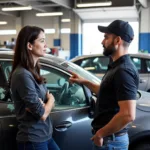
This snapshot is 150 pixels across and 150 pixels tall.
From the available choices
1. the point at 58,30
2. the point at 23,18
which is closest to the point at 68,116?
the point at 58,30

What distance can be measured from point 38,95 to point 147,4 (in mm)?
15909

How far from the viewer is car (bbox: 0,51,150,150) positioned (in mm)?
2582

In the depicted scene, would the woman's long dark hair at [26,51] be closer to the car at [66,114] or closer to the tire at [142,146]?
the car at [66,114]

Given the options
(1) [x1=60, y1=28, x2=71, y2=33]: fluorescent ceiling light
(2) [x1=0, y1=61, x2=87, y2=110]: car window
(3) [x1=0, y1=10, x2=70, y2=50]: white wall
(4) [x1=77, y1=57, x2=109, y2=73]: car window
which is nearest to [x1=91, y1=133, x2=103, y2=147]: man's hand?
(2) [x1=0, y1=61, x2=87, y2=110]: car window

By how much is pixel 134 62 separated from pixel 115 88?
15.6 feet

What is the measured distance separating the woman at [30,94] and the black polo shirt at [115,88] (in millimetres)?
397

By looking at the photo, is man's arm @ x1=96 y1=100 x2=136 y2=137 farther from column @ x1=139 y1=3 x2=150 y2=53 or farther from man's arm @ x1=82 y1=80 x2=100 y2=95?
column @ x1=139 y1=3 x2=150 y2=53

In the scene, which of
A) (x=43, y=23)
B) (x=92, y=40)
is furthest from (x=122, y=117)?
(x=43, y=23)

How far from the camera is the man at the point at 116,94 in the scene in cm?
184

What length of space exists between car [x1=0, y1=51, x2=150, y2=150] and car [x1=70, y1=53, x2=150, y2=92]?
3339mm

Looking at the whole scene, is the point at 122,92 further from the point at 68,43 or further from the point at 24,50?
the point at 68,43

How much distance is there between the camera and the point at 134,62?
651cm

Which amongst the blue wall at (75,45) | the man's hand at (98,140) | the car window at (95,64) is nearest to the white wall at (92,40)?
the blue wall at (75,45)

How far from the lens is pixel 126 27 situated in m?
1.98
